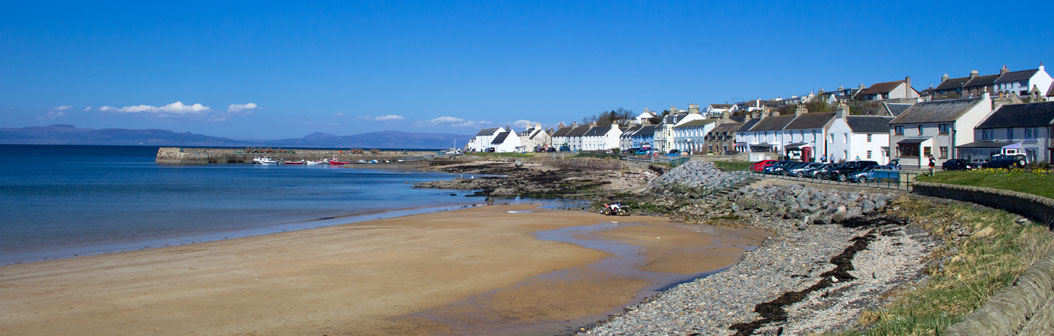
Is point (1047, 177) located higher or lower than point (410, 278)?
higher

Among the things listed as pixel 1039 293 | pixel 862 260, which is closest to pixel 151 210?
pixel 862 260

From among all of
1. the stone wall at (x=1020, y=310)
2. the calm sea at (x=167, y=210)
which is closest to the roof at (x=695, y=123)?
the calm sea at (x=167, y=210)

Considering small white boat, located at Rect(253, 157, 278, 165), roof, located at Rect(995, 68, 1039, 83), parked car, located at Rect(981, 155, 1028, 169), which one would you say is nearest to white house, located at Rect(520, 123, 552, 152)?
small white boat, located at Rect(253, 157, 278, 165)

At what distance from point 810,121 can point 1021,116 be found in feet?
77.4

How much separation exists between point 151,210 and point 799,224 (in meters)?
34.5

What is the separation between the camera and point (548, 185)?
56.8 m

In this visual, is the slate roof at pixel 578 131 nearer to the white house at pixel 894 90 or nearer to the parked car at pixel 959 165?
the white house at pixel 894 90

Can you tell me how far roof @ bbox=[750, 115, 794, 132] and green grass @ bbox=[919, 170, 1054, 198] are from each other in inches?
1617

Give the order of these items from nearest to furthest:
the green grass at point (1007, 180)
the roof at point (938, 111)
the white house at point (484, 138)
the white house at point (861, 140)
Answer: the green grass at point (1007, 180)
the roof at point (938, 111)
the white house at point (861, 140)
the white house at point (484, 138)

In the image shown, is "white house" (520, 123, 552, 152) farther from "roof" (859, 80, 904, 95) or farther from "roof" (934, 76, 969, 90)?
"roof" (934, 76, 969, 90)

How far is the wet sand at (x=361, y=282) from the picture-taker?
1288cm

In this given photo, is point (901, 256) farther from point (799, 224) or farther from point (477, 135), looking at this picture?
point (477, 135)

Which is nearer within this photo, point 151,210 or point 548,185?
point 151,210

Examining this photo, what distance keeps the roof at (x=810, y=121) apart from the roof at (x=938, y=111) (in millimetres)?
10738
